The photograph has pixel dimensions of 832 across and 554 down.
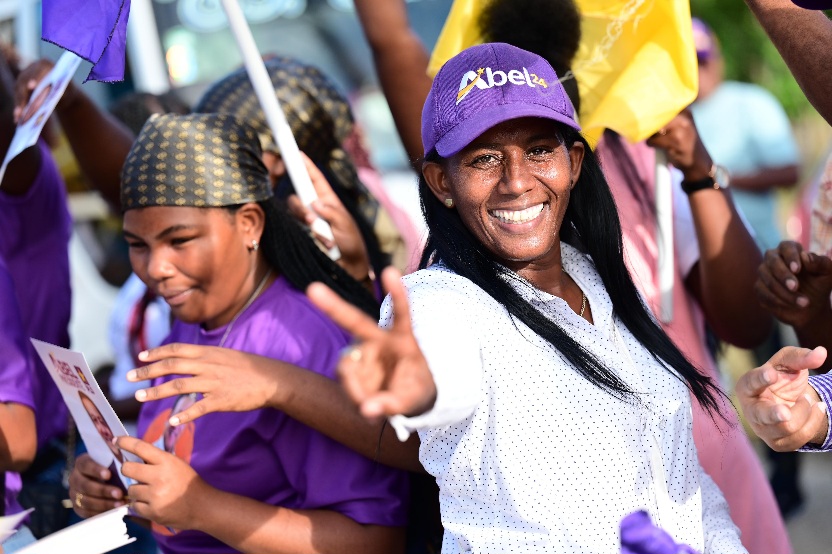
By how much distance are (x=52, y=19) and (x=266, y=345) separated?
86cm

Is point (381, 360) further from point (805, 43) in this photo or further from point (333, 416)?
point (805, 43)

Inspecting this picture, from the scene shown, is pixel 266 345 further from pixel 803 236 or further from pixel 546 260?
pixel 803 236

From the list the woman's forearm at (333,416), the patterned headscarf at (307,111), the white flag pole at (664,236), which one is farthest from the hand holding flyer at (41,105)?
the white flag pole at (664,236)

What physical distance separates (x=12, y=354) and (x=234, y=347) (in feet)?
1.97

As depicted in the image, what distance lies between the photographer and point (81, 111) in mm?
A: 3436

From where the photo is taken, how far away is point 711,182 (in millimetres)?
2828

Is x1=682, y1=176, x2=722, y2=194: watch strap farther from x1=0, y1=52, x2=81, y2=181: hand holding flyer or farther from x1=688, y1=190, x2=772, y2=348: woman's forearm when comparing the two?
x1=0, y1=52, x2=81, y2=181: hand holding flyer

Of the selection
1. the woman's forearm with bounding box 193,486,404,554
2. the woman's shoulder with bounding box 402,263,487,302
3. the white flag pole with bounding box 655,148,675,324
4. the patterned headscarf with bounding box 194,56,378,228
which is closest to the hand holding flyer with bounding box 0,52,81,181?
the patterned headscarf with bounding box 194,56,378,228

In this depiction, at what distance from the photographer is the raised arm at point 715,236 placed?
2.80 meters

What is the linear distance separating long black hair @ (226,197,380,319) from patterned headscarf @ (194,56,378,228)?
47 cm

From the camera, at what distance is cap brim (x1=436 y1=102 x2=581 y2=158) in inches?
77.0

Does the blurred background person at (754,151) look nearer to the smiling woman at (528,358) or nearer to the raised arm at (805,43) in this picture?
the raised arm at (805,43)

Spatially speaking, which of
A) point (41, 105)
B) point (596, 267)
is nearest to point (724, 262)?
point (596, 267)

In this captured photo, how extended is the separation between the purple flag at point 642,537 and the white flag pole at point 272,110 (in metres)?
1.35
